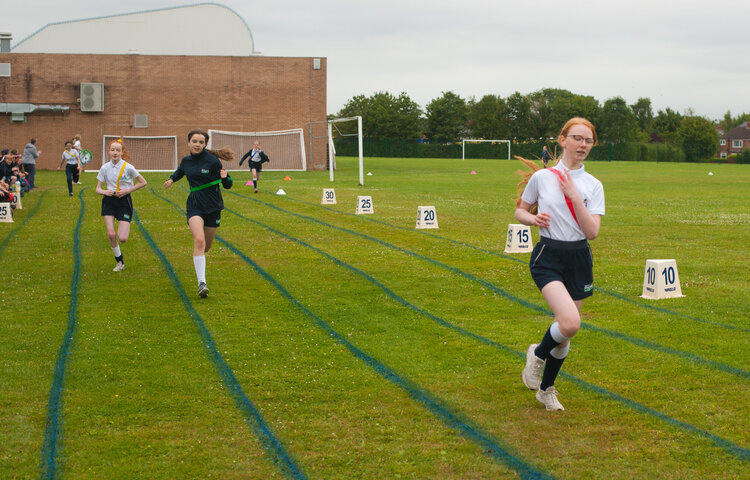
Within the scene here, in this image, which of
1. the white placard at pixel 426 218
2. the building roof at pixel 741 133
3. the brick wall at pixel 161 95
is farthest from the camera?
the building roof at pixel 741 133

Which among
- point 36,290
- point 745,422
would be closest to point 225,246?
point 36,290

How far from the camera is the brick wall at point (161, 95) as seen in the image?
1946 inches

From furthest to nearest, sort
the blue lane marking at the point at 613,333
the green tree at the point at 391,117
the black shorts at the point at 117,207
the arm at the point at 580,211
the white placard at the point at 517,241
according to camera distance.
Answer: the green tree at the point at 391,117 < the white placard at the point at 517,241 < the black shorts at the point at 117,207 < the blue lane marking at the point at 613,333 < the arm at the point at 580,211

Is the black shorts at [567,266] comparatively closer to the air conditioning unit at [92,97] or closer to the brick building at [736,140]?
the air conditioning unit at [92,97]

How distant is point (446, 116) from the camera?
398 ft

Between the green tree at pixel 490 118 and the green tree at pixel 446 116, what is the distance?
3.81 m

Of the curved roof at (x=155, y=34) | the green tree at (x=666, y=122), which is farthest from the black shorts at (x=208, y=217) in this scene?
the green tree at (x=666, y=122)

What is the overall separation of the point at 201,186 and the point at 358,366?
4388mm

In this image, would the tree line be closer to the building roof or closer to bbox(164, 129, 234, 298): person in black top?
the building roof

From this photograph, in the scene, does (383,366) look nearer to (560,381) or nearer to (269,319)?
(560,381)

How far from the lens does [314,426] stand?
572 cm

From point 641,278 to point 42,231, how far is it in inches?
494

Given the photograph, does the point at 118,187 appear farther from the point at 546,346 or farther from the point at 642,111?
the point at 642,111

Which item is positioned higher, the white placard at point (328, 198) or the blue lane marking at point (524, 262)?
the white placard at point (328, 198)
